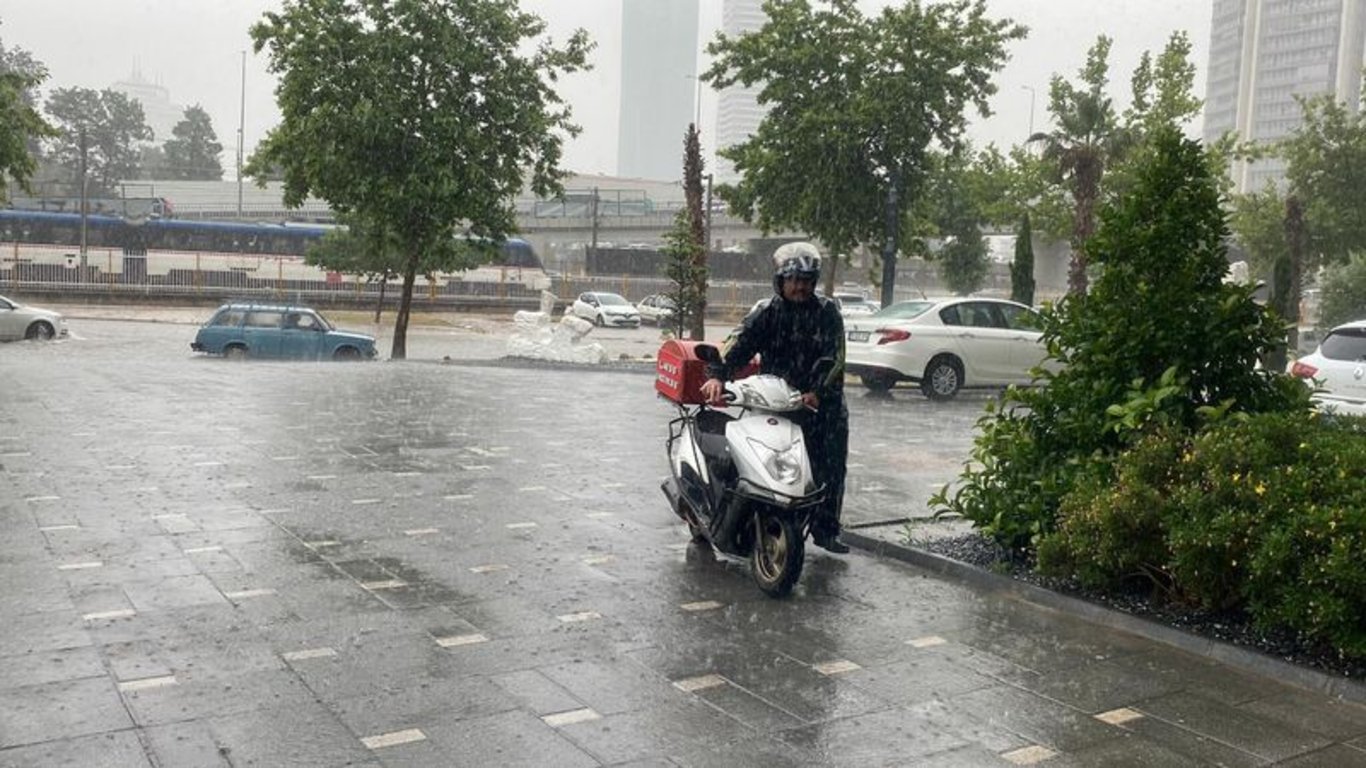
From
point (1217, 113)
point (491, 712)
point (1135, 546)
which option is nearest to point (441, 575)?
point (491, 712)

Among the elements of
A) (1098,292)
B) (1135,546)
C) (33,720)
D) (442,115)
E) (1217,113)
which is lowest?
(33,720)

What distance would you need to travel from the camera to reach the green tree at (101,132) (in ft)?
313

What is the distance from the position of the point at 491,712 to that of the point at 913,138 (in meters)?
23.0

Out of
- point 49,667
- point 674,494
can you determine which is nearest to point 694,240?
point 674,494

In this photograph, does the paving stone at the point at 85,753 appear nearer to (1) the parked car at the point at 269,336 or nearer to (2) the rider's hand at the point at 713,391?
(2) the rider's hand at the point at 713,391

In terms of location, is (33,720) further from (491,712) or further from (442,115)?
(442,115)

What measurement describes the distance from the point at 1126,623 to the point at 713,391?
88.9 inches

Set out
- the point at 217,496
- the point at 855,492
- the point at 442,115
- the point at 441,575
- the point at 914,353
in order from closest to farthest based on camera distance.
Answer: the point at 441,575 → the point at 217,496 → the point at 855,492 → the point at 914,353 → the point at 442,115

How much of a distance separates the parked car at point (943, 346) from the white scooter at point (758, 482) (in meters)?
10.9

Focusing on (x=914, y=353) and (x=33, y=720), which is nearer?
(x=33, y=720)

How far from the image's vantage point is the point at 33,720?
14.0 ft

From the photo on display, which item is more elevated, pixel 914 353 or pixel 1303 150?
pixel 1303 150

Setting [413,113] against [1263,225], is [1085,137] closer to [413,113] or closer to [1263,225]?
[1263,225]

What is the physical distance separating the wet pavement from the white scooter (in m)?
0.21
